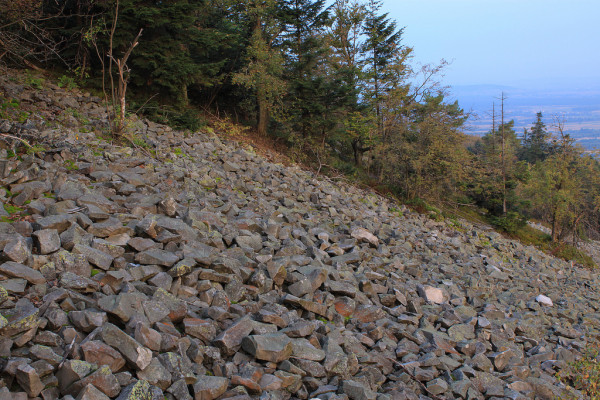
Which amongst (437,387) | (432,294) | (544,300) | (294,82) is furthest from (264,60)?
(437,387)

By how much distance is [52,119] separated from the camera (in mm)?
9672

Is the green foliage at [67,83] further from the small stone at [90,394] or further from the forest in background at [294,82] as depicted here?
the small stone at [90,394]

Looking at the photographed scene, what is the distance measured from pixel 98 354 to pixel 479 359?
4.62m

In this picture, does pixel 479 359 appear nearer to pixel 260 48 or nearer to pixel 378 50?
pixel 260 48

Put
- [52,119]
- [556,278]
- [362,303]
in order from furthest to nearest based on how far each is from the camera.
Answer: [556,278] < [52,119] < [362,303]

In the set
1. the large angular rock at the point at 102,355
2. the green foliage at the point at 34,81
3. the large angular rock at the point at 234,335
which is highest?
the green foliage at the point at 34,81

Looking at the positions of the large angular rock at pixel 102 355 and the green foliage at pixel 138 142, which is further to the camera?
the green foliage at pixel 138 142

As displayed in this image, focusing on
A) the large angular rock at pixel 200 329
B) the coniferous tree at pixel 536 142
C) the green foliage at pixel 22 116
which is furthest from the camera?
the coniferous tree at pixel 536 142

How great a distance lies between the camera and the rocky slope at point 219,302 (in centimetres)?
310

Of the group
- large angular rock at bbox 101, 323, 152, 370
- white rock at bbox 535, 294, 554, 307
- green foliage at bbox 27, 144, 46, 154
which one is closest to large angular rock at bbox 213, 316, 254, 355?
large angular rock at bbox 101, 323, 152, 370

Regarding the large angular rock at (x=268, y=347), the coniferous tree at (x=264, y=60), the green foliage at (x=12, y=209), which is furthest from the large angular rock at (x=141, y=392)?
the coniferous tree at (x=264, y=60)

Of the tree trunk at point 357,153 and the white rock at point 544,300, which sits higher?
the tree trunk at point 357,153

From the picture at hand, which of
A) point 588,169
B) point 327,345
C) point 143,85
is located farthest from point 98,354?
point 588,169

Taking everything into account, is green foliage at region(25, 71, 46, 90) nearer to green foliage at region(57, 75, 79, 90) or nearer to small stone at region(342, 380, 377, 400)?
green foliage at region(57, 75, 79, 90)
